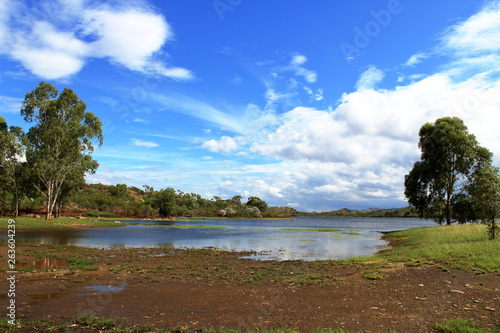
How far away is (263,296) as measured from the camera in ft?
39.2

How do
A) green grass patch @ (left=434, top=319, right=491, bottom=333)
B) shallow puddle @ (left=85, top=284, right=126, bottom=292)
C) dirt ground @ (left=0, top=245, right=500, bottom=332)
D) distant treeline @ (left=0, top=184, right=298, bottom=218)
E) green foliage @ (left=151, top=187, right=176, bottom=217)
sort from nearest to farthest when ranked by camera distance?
green grass patch @ (left=434, top=319, right=491, bottom=333) < dirt ground @ (left=0, top=245, right=500, bottom=332) < shallow puddle @ (left=85, top=284, right=126, bottom=292) < distant treeline @ (left=0, top=184, right=298, bottom=218) < green foliage @ (left=151, top=187, right=176, bottom=217)

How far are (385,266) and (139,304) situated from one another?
556 inches

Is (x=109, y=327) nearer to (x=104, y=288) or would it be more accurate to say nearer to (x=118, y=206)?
(x=104, y=288)

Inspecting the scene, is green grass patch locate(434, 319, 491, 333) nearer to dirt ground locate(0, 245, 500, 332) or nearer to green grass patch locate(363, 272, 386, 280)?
dirt ground locate(0, 245, 500, 332)

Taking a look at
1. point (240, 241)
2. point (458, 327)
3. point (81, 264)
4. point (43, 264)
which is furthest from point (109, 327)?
point (240, 241)

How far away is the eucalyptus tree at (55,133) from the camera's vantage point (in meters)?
53.7

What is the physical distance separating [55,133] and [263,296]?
5588 cm

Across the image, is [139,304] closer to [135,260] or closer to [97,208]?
[135,260]

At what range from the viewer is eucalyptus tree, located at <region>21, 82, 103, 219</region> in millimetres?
53719

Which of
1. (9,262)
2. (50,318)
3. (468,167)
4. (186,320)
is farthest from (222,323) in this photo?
(468,167)

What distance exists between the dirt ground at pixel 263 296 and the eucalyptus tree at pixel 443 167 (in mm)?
34830

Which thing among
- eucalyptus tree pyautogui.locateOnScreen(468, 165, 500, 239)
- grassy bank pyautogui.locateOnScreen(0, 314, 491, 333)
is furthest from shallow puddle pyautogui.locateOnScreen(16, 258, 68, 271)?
Result: eucalyptus tree pyautogui.locateOnScreen(468, 165, 500, 239)

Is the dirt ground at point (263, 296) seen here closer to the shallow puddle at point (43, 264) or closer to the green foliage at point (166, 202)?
the shallow puddle at point (43, 264)

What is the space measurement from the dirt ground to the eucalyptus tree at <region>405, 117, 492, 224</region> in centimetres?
3483
